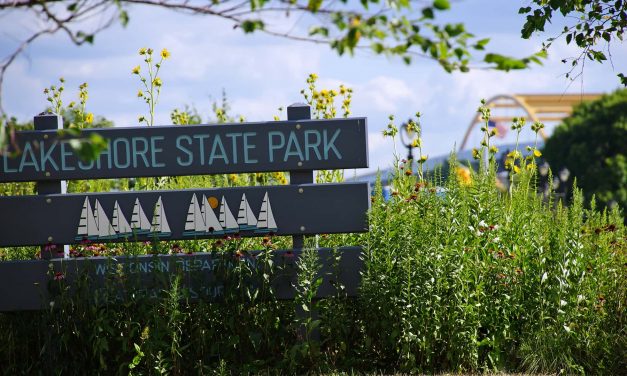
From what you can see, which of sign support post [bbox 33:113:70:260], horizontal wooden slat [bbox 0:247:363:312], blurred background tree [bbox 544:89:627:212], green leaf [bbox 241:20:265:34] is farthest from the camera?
blurred background tree [bbox 544:89:627:212]

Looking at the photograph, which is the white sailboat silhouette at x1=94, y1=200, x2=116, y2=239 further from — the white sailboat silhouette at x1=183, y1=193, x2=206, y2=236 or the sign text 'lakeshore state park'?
the white sailboat silhouette at x1=183, y1=193, x2=206, y2=236

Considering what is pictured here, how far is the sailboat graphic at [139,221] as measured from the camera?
6.89 metres

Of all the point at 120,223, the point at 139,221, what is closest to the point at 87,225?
the point at 120,223

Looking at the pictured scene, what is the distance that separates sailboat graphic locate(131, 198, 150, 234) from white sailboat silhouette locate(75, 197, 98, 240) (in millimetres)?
315

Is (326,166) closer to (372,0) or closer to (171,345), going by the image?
(171,345)

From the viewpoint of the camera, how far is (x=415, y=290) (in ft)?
20.6

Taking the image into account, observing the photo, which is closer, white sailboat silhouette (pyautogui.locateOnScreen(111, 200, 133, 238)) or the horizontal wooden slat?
the horizontal wooden slat

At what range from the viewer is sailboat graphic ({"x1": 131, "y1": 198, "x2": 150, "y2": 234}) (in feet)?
22.6

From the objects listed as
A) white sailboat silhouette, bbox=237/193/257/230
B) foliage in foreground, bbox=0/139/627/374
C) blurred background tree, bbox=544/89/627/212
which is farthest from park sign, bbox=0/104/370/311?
blurred background tree, bbox=544/89/627/212

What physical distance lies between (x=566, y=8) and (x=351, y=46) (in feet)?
12.8

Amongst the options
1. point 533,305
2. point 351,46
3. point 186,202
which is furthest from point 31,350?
point 351,46

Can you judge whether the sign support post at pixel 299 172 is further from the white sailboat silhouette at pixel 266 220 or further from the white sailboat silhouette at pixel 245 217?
the white sailboat silhouette at pixel 245 217

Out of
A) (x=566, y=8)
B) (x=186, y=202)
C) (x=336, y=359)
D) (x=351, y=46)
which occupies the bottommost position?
(x=336, y=359)

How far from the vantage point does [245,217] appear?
6844 millimetres
